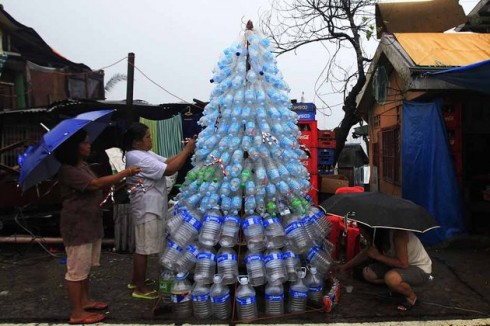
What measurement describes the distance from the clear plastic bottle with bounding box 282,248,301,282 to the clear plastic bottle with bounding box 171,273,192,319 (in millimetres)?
1006

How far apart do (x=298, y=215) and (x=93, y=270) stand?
3424mm

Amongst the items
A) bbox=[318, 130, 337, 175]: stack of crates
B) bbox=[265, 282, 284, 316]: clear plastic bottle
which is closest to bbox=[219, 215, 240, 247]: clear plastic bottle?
bbox=[265, 282, 284, 316]: clear plastic bottle

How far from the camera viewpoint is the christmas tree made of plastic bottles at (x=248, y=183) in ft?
13.5

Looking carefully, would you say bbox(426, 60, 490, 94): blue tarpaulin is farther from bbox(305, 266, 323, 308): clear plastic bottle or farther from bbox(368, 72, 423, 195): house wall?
bbox(305, 266, 323, 308): clear plastic bottle

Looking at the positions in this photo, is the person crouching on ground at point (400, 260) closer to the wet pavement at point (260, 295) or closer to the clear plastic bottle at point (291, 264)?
the wet pavement at point (260, 295)

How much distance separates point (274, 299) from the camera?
13.3ft

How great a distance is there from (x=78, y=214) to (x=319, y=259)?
8.22ft

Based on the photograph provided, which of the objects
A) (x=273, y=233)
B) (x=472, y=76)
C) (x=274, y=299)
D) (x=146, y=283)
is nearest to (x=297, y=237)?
(x=273, y=233)

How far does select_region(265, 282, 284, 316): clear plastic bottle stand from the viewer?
4039 millimetres

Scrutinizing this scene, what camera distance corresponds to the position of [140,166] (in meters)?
4.48

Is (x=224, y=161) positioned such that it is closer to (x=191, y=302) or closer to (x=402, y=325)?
(x=191, y=302)

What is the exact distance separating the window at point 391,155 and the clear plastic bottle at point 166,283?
5.77 meters

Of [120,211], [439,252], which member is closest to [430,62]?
[439,252]

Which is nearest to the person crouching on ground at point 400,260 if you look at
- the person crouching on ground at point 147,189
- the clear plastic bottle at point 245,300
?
the clear plastic bottle at point 245,300
